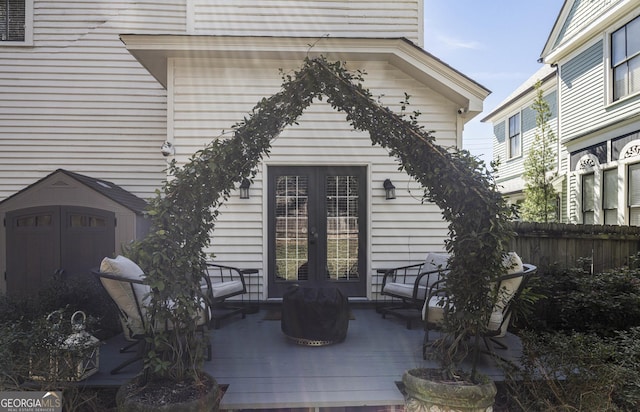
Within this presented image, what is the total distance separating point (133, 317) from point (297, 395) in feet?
4.86

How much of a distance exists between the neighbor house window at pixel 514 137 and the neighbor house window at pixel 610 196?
4366 mm

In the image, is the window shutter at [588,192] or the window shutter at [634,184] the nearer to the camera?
the window shutter at [634,184]

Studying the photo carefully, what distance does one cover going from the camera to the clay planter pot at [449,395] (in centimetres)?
214

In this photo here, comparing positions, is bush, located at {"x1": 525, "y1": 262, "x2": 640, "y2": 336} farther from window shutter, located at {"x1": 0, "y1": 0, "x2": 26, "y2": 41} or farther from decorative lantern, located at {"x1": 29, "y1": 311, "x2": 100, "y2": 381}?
window shutter, located at {"x1": 0, "y1": 0, "x2": 26, "y2": 41}

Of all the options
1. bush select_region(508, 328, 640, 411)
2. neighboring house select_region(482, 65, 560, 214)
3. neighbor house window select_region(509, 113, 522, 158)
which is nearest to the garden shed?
bush select_region(508, 328, 640, 411)

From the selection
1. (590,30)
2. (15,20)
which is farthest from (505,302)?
(590,30)

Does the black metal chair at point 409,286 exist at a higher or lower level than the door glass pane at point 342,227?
lower

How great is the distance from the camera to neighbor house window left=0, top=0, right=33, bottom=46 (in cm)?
596

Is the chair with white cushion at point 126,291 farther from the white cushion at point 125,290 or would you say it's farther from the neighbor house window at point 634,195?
the neighbor house window at point 634,195

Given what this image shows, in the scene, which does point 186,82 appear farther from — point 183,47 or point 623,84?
point 623,84

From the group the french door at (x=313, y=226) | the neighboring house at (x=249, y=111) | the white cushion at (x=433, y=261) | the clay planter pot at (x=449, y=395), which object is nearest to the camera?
the clay planter pot at (x=449, y=395)

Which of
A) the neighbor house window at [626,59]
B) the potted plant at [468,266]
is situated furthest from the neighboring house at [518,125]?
the potted plant at [468,266]

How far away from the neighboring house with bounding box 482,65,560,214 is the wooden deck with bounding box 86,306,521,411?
8.73 meters

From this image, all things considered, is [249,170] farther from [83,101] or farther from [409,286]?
[83,101]
